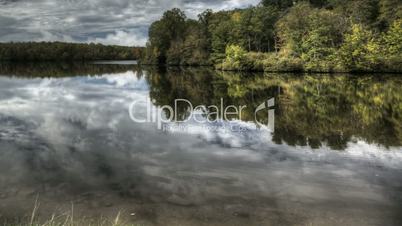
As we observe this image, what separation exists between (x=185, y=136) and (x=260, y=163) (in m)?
4.42

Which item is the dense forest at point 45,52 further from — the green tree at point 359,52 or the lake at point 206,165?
the lake at point 206,165

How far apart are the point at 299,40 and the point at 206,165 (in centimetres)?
5108

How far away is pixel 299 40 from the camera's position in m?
58.8

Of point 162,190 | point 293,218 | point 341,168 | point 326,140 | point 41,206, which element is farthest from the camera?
point 326,140

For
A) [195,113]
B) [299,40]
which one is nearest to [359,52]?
[299,40]

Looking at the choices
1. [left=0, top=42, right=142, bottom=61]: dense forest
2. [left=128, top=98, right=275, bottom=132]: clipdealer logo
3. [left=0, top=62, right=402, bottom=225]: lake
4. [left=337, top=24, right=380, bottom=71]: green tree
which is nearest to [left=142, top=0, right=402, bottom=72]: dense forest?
[left=337, top=24, right=380, bottom=71]: green tree

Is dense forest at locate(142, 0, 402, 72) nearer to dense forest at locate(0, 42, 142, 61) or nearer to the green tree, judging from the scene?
the green tree

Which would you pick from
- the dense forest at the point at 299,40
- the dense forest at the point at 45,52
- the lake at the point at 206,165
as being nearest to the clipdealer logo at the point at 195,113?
the lake at the point at 206,165

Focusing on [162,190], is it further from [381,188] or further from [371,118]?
[371,118]

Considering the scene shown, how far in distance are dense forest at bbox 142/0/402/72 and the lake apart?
106 ft

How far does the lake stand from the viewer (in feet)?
25.3

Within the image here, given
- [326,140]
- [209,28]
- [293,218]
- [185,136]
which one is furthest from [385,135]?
[209,28]

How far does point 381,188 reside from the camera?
355 inches

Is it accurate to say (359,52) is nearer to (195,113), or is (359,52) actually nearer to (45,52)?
(195,113)
